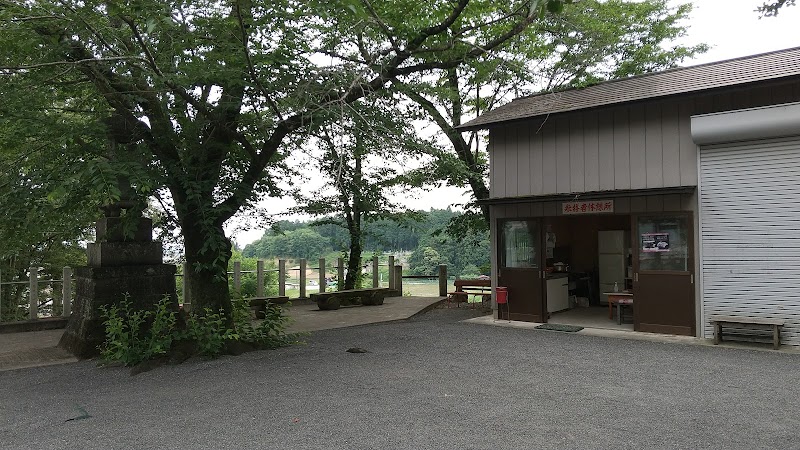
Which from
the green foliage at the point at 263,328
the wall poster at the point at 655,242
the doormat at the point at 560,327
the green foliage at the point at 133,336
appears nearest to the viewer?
the green foliage at the point at 133,336

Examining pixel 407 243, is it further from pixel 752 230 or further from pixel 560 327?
pixel 752 230

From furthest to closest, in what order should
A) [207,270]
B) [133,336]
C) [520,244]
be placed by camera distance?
[520,244] → [207,270] → [133,336]

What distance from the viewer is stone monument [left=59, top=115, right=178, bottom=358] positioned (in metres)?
7.82

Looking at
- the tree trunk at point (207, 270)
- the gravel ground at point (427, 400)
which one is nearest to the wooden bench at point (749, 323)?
the gravel ground at point (427, 400)

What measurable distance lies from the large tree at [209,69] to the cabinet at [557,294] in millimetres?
5284

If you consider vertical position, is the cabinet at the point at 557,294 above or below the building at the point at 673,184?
below

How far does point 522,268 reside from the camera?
10406mm

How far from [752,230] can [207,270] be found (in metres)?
8.28

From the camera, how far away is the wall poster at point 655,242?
8.77 metres

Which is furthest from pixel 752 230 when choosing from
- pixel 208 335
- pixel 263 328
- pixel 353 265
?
pixel 353 265

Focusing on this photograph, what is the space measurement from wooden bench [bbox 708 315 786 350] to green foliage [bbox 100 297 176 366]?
799 centimetres

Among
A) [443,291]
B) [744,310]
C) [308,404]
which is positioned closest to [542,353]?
[744,310]

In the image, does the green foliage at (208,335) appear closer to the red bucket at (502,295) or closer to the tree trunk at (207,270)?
the tree trunk at (207,270)

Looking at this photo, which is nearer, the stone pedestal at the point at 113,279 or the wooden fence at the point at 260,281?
the stone pedestal at the point at 113,279
